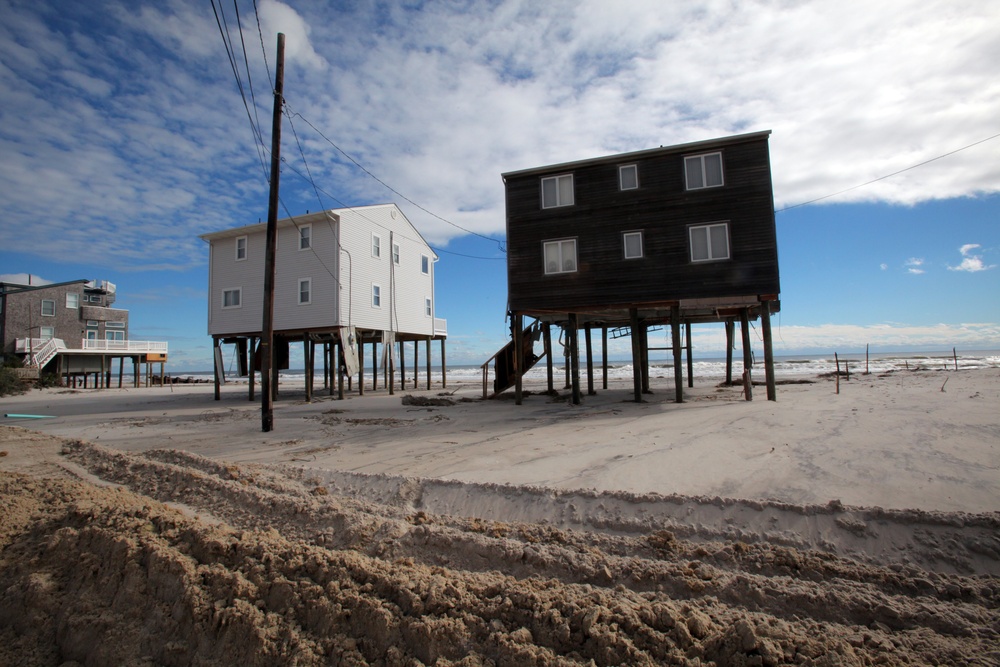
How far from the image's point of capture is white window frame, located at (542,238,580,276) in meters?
18.1

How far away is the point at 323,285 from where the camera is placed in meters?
24.1

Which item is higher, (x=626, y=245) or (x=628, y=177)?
(x=628, y=177)

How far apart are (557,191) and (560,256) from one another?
2502 mm

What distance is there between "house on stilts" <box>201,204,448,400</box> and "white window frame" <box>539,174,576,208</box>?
1056cm

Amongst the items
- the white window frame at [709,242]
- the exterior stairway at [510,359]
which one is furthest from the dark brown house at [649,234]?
the exterior stairway at [510,359]

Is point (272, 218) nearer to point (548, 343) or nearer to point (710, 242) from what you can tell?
point (548, 343)

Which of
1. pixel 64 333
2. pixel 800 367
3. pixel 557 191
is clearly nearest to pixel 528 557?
pixel 557 191

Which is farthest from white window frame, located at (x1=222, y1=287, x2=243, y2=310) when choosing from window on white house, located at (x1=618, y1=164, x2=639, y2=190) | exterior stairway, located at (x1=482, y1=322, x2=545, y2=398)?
window on white house, located at (x1=618, y1=164, x2=639, y2=190)

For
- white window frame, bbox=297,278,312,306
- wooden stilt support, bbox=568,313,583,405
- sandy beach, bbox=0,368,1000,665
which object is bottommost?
sandy beach, bbox=0,368,1000,665

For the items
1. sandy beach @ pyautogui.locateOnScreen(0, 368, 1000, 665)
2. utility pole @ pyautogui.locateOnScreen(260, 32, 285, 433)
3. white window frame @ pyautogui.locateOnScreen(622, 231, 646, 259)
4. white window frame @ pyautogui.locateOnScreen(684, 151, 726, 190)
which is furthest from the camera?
white window frame @ pyautogui.locateOnScreen(622, 231, 646, 259)

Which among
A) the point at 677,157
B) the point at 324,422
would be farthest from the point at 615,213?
the point at 324,422

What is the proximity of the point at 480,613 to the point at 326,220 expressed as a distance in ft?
75.9

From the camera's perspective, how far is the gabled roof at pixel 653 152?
1652cm

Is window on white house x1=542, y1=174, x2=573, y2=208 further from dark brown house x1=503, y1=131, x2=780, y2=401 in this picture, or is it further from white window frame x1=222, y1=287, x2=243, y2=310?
white window frame x1=222, y1=287, x2=243, y2=310
